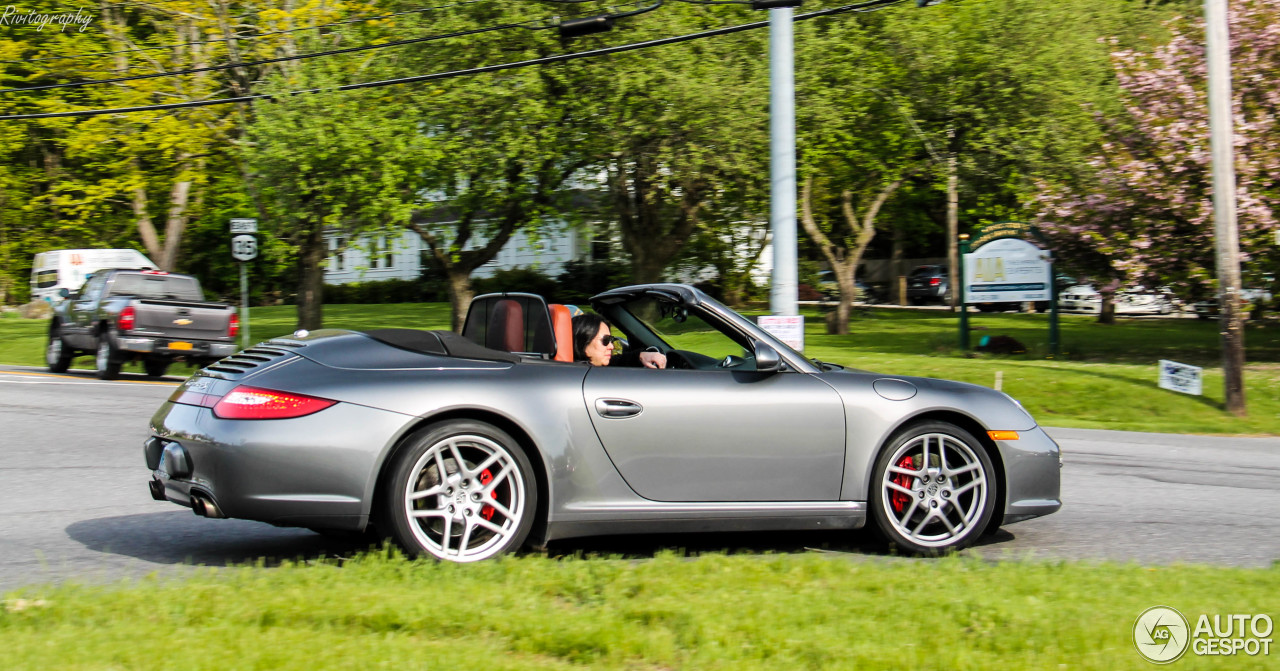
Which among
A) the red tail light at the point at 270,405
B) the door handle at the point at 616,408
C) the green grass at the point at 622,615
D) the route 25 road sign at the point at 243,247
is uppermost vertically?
the route 25 road sign at the point at 243,247

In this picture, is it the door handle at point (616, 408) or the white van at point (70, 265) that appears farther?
the white van at point (70, 265)

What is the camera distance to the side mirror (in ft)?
18.7

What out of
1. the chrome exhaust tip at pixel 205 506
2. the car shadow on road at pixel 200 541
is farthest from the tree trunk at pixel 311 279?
the chrome exhaust tip at pixel 205 506

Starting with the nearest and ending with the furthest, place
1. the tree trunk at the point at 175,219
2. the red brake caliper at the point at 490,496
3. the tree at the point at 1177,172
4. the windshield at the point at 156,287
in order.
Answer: the red brake caliper at the point at 490,496
the tree at the point at 1177,172
the windshield at the point at 156,287
the tree trunk at the point at 175,219

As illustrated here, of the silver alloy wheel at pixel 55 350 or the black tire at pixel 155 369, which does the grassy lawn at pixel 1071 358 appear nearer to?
the silver alloy wheel at pixel 55 350

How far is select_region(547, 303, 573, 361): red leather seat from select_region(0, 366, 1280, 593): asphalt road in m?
0.99

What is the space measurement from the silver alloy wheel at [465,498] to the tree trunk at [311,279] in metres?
21.5

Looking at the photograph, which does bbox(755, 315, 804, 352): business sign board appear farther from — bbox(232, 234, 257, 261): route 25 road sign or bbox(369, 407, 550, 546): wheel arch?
bbox(232, 234, 257, 261): route 25 road sign

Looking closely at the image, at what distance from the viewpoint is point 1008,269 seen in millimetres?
22641

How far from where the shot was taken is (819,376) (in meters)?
5.87

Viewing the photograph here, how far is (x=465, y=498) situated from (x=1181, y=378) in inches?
529

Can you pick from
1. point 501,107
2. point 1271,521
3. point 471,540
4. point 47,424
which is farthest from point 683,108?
point 471,540

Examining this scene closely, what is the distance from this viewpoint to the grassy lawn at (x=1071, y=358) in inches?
601

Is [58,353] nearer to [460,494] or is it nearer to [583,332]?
[583,332]
